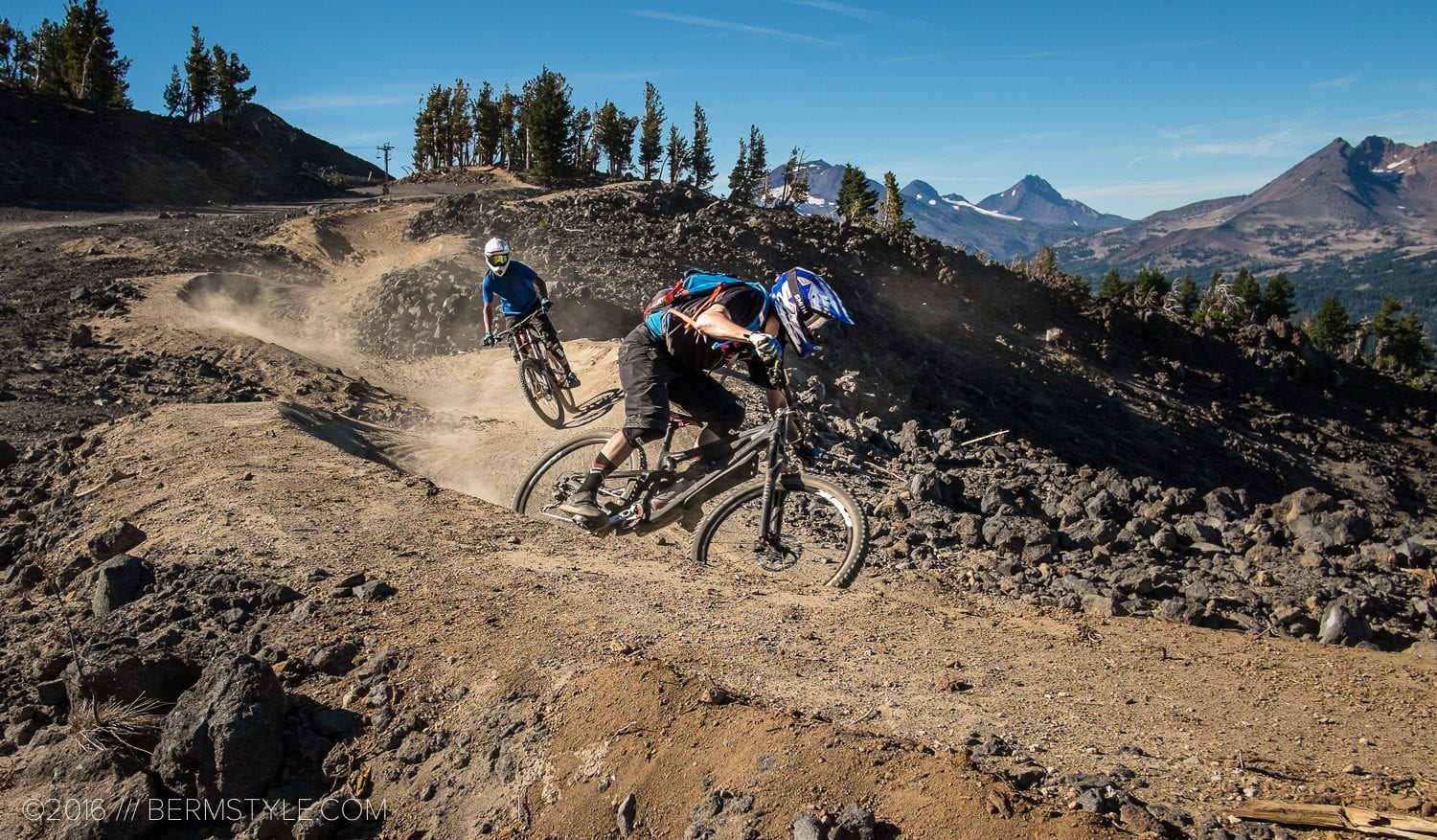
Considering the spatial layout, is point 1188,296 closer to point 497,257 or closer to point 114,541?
point 497,257

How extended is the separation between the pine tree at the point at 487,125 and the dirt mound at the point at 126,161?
59.2 ft

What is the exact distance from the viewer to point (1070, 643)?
19.1ft

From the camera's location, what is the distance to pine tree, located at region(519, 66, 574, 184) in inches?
2259

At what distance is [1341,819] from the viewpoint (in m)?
3.49

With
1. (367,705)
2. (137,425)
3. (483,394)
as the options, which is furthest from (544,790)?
(483,394)

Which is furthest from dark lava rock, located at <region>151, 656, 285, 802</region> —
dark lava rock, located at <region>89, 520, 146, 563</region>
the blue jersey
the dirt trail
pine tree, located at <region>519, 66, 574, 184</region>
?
pine tree, located at <region>519, 66, 574, 184</region>

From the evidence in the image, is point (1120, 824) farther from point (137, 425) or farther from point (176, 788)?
point (137, 425)

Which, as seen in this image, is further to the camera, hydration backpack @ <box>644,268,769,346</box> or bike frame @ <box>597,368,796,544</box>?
bike frame @ <box>597,368,796,544</box>

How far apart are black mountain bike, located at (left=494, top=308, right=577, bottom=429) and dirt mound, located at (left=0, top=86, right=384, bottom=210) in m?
37.1

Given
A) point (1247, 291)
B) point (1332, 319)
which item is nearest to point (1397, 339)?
point (1332, 319)

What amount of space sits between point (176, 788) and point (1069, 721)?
4964 mm

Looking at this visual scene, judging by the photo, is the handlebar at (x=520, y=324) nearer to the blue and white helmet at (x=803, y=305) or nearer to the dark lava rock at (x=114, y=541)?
the dark lava rock at (x=114, y=541)

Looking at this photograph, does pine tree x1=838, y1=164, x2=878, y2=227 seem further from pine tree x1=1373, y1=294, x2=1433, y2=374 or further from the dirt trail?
the dirt trail

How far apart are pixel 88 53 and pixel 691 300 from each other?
75290 millimetres
